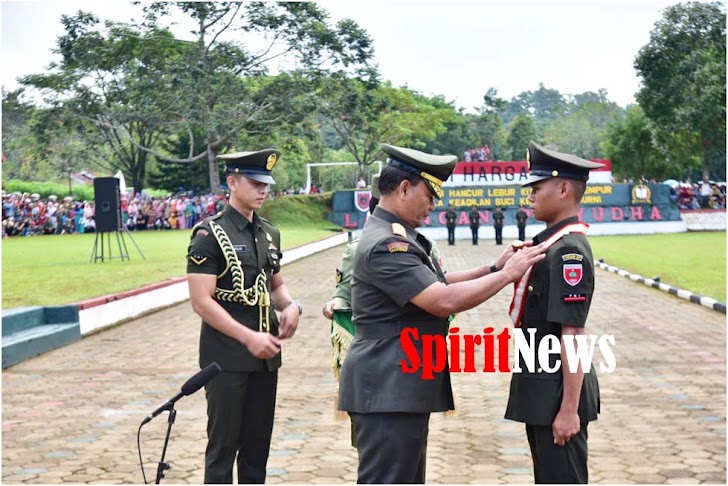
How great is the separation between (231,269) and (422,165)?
1.41 m

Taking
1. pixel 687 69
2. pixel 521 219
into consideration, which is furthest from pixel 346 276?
pixel 687 69

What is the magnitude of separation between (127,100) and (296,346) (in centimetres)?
3657

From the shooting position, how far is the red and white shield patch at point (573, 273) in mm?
3625

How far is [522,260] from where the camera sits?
3.61 meters

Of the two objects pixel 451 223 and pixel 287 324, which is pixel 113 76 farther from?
pixel 287 324

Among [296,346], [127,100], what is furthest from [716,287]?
[127,100]

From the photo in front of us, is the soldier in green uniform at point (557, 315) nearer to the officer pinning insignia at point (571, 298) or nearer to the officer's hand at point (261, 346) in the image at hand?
the officer pinning insignia at point (571, 298)

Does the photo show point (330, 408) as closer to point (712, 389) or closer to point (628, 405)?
point (628, 405)

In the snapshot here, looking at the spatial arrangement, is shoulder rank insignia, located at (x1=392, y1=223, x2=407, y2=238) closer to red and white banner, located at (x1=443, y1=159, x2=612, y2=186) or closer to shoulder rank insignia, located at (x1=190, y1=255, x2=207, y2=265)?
shoulder rank insignia, located at (x1=190, y1=255, x2=207, y2=265)

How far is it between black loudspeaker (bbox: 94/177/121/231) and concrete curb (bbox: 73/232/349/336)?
440 centimetres

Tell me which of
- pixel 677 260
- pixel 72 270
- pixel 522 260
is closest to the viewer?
pixel 522 260

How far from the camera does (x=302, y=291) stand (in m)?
18.9

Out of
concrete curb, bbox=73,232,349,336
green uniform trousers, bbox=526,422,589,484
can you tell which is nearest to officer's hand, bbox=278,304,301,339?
green uniform trousers, bbox=526,422,589,484

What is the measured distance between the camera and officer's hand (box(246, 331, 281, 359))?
456 cm
